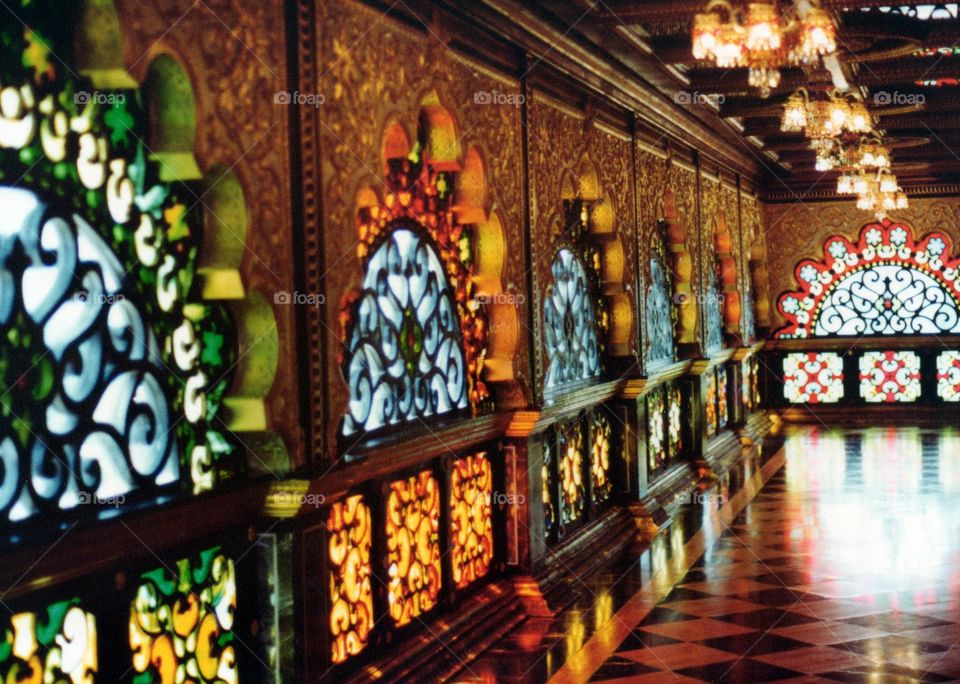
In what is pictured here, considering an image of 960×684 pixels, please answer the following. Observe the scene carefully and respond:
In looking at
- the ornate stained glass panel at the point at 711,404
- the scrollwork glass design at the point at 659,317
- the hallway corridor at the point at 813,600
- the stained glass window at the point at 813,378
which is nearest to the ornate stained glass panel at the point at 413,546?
the hallway corridor at the point at 813,600

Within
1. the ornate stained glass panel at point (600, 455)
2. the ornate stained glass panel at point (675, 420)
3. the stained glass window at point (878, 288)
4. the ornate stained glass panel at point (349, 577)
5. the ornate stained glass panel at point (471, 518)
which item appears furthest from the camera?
the stained glass window at point (878, 288)

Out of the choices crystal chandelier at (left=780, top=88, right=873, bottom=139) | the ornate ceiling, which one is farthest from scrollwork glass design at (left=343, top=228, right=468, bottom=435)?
crystal chandelier at (left=780, top=88, right=873, bottom=139)

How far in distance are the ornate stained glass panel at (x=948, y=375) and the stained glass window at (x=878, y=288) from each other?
34cm

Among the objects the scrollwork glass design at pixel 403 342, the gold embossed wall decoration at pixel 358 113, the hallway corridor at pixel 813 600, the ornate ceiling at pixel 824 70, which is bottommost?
the hallway corridor at pixel 813 600

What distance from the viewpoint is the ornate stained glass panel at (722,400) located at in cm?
1320

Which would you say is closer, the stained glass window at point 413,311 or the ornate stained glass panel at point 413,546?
the stained glass window at point 413,311

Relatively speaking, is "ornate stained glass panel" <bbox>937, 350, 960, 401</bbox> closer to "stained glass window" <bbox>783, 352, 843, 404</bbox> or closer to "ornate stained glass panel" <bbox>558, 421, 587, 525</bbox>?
"stained glass window" <bbox>783, 352, 843, 404</bbox>

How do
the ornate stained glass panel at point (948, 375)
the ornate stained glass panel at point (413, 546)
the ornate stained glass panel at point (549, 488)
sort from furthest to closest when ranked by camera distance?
1. the ornate stained glass panel at point (948, 375)
2. the ornate stained glass panel at point (549, 488)
3. the ornate stained glass panel at point (413, 546)

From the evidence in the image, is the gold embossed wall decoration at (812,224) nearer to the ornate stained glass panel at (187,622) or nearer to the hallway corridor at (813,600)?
the hallway corridor at (813,600)

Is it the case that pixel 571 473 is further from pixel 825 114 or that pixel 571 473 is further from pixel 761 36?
pixel 761 36

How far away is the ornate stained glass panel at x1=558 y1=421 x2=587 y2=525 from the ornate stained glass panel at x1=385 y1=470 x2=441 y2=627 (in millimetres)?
1925

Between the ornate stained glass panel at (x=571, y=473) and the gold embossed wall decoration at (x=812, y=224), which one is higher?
the gold embossed wall decoration at (x=812, y=224)

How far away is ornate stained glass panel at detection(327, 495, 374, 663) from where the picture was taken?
4539 millimetres

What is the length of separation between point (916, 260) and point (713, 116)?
674 cm
